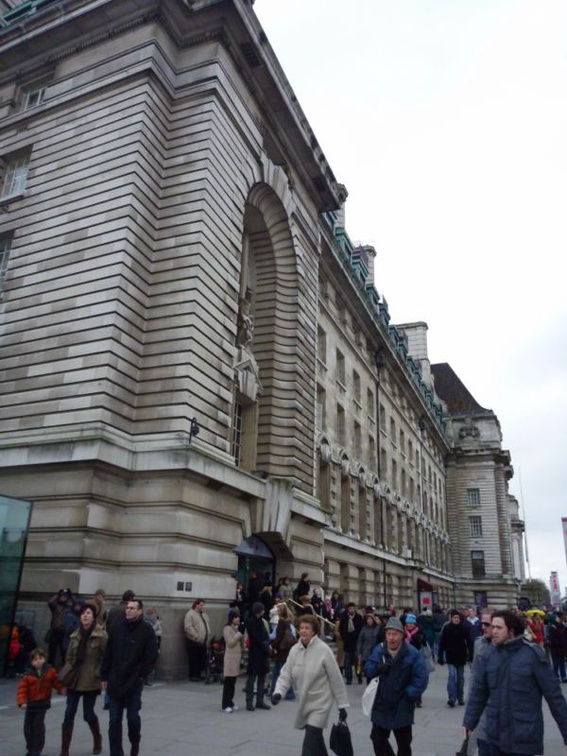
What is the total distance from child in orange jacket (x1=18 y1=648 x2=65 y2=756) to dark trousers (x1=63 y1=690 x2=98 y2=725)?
16 centimetres

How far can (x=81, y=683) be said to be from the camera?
287 inches

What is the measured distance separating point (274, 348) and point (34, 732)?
16.5 meters

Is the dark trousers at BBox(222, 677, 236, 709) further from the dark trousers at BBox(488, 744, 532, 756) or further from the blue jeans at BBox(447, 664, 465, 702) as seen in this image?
the dark trousers at BBox(488, 744, 532, 756)

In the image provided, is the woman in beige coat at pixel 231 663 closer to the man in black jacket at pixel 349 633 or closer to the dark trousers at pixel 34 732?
the dark trousers at pixel 34 732

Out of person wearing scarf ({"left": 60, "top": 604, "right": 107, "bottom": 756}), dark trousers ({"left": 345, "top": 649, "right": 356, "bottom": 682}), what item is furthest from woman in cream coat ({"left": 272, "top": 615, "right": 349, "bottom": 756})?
dark trousers ({"left": 345, "top": 649, "right": 356, "bottom": 682})

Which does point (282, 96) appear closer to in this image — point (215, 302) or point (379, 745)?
point (215, 302)

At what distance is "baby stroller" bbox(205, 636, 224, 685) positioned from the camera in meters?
13.9

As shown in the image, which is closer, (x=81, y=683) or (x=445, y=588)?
(x=81, y=683)

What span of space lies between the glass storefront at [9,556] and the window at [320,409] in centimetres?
1661

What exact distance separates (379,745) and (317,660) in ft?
3.27

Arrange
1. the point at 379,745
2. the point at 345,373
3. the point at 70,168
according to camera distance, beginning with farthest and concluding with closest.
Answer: the point at 345,373
the point at 70,168
the point at 379,745

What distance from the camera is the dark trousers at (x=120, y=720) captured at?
21.9ft

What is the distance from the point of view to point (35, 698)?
7.25m

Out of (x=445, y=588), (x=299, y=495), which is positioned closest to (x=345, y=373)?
(x=299, y=495)
